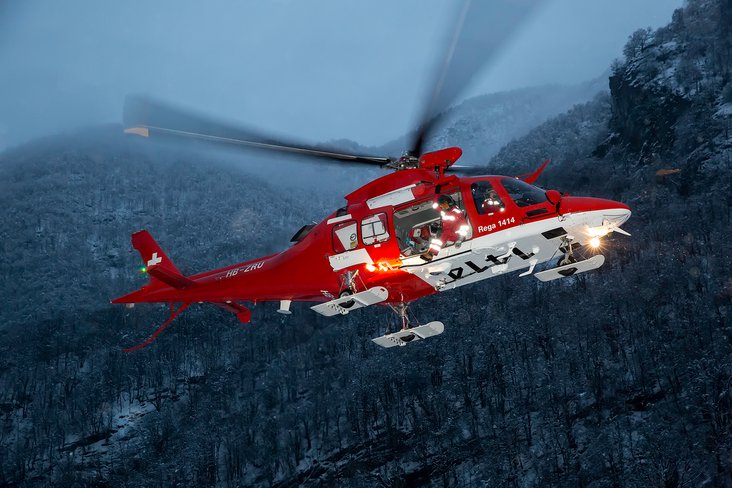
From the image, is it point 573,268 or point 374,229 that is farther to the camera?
point 374,229

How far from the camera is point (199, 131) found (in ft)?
90.7

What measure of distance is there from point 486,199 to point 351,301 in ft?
19.1

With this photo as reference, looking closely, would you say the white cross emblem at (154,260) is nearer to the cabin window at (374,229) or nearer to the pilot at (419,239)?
the cabin window at (374,229)

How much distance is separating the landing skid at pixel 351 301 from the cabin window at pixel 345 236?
203cm

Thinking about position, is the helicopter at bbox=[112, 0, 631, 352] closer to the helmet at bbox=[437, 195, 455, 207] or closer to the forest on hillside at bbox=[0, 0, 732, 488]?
the helmet at bbox=[437, 195, 455, 207]

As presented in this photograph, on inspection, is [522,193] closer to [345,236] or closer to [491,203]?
[491,203]

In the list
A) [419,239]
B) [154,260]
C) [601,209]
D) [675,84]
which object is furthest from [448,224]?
[675,84]

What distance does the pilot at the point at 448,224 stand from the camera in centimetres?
2789

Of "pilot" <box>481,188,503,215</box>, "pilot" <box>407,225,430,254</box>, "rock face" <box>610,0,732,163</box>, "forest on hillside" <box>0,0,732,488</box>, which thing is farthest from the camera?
"rock face" <box>610,0,732,163</box>

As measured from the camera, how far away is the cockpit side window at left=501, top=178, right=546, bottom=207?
27812mm

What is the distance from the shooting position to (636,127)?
186 m

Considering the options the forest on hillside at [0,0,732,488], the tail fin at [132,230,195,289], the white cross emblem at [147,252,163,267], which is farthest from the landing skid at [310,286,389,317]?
the forest on hillside at [0,0,732,488]

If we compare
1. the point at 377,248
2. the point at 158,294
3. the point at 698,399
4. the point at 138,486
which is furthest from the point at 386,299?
the point at 138,486

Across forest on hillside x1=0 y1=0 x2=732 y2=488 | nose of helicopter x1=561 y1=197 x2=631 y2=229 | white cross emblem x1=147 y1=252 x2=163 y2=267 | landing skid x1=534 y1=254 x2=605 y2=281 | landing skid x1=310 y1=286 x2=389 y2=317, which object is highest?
white cross emblem x1=147 y1=252 x2=163 y2=267
